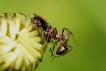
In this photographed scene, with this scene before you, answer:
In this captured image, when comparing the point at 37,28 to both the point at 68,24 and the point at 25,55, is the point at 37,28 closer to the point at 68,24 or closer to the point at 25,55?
the point at 25,55

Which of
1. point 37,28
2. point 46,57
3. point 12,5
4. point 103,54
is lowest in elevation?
point 103,54

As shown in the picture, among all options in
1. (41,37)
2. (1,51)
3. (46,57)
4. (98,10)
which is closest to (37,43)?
(41,37)

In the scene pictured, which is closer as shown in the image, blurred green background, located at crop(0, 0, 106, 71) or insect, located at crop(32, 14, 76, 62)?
insect, located at crop(32, 14, 76, 62)

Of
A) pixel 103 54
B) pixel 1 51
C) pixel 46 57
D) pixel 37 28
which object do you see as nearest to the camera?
pixel 1 51

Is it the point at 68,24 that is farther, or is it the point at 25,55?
the point at 68,24

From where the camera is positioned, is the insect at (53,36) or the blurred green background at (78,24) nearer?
the insect at (53,36)

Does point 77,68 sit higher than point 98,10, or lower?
lower

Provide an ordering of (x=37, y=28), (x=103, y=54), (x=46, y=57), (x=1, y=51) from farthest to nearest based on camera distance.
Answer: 1. (x=103, y=54)
2. (x=46, y=57)
3. (x=37, y=28)
4. (x=1, y=51)

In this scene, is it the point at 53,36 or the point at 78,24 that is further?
the point at 78,24
